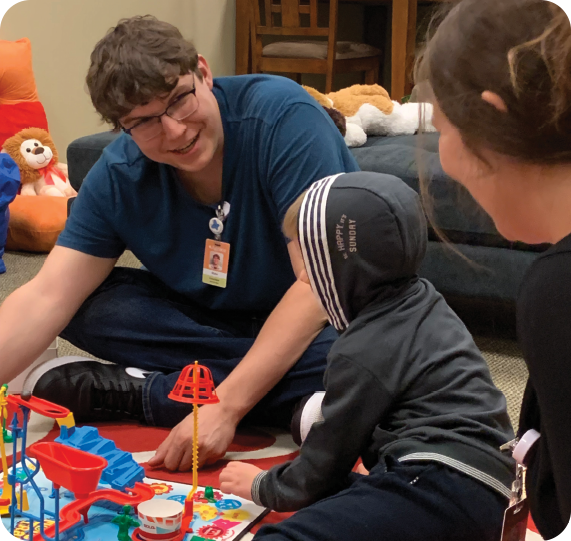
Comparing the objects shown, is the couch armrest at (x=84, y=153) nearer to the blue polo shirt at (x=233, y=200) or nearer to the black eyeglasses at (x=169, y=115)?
the blue polo shirt at (x=233, y=200)

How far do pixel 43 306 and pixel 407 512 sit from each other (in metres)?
0.77

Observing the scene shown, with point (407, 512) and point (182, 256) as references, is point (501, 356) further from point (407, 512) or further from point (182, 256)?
point (407, 512)

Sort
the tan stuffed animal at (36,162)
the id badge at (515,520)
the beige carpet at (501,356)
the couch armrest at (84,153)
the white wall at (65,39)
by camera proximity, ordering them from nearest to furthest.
Answer: the id badge at (515,520), the beige carpet at (501,356), the couch armrest at (84,153), the tan stuffed animal at (36,162), the white wall at (65,39)

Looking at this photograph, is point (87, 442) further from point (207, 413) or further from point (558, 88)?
point (558, 88)

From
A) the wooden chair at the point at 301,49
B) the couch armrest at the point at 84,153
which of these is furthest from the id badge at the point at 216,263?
the wooden chair at the point at 301,49

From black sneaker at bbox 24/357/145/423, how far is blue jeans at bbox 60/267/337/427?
3 cm

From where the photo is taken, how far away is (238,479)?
1.05 meters

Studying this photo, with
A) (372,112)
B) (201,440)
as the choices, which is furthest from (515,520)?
(372,112)

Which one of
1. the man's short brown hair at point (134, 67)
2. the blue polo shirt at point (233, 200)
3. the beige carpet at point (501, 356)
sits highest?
the man's short brown hair at point (134, 67)

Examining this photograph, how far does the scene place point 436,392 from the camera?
87 centimetres

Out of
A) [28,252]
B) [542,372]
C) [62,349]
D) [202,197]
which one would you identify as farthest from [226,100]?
[28,252]

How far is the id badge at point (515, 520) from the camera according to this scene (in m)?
0.75

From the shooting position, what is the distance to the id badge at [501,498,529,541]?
75 centimetres

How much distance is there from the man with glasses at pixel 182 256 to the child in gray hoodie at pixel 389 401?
277mm
